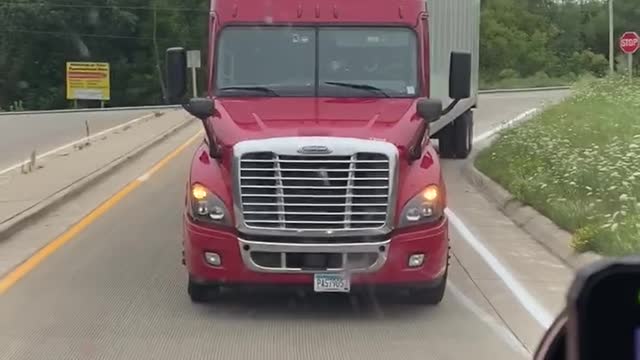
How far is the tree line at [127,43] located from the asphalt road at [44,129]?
3123 cm

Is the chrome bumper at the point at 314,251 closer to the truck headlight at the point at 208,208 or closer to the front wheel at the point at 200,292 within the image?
the truck headlight at the point at 208,208

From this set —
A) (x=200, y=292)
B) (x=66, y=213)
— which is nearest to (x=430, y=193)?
(x=200, y=292)

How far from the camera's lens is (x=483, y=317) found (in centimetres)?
723

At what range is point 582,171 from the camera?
1241 cm

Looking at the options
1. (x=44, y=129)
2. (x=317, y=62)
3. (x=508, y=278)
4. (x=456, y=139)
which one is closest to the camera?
(x=317, y=62)

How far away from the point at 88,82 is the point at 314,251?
6011 centimetres

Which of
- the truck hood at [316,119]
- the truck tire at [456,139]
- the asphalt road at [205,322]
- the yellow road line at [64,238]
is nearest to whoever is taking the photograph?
the asphalt road at [205,322]

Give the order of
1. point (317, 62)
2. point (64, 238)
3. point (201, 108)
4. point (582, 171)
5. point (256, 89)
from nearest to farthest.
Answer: point (201, 108) < point (256, 89) < point (317, 62) < point (64, 238) < point (582, 171)

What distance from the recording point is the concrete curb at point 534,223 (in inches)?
360

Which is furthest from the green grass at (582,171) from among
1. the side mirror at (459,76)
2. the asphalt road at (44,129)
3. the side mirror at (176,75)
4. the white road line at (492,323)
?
the asphalt road at (44,129)

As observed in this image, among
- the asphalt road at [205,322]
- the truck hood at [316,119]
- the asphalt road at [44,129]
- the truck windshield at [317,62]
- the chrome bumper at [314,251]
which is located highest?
the truck windshield at [317,62]

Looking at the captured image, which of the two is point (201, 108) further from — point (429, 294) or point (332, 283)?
point (429, 294)

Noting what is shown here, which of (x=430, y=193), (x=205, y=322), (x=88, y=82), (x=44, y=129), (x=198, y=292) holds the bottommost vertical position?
(x=44, y=129)

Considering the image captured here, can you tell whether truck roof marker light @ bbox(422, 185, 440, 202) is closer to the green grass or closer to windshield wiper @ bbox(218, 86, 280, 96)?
windshield wiper @ bbox(218, 86, 280, 96)
